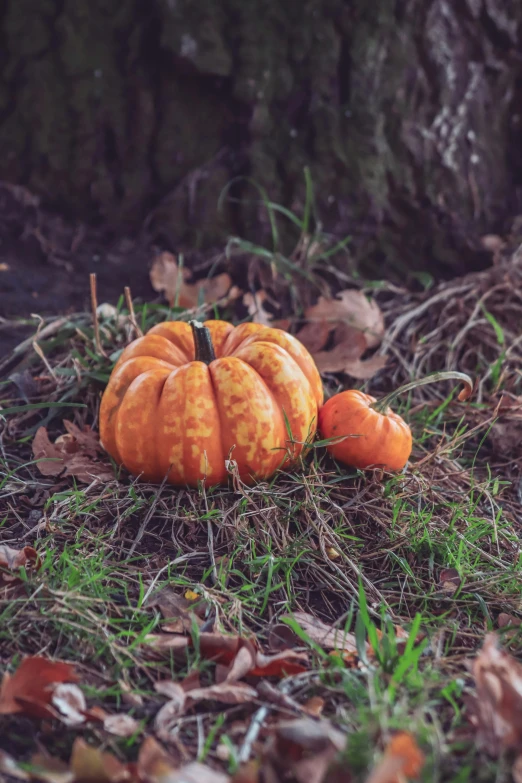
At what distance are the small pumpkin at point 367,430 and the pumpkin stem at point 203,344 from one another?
1.37 feet

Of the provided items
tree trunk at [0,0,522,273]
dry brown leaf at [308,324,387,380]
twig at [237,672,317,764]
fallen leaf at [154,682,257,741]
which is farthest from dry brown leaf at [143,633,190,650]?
tree trunk at [0,0,522,273]

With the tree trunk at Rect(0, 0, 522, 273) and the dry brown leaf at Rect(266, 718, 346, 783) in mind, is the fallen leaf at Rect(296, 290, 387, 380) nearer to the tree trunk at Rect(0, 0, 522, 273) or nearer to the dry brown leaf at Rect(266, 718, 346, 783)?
the tree trunk at Rect(0, 0, 522, 273)

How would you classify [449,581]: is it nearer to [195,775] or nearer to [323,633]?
[323,633]

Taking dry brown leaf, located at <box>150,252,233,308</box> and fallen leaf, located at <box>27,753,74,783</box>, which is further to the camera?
dry brown leaf, located at <box>150,252,233,308</box>

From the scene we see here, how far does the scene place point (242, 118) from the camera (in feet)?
11.3

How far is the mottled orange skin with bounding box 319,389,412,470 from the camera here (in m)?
2.22

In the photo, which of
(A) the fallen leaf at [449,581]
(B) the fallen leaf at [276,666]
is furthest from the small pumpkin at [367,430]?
(B) the fallen leaf at [276,666]

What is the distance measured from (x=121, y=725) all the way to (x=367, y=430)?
1152mm

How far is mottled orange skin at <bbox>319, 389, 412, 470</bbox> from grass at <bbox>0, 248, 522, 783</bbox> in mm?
64

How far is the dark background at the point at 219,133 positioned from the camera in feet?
11.1

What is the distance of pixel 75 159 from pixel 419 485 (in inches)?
91.1

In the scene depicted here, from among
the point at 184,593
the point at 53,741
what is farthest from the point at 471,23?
the point at 53,741

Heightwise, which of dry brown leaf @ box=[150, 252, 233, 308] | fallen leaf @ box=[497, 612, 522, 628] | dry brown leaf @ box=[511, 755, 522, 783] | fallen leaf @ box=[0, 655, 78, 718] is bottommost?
fallen leaf @ box=[497, 612, 522, 628]

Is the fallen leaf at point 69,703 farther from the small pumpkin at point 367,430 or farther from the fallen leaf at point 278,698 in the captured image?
the small pumpkin at point 367,430
